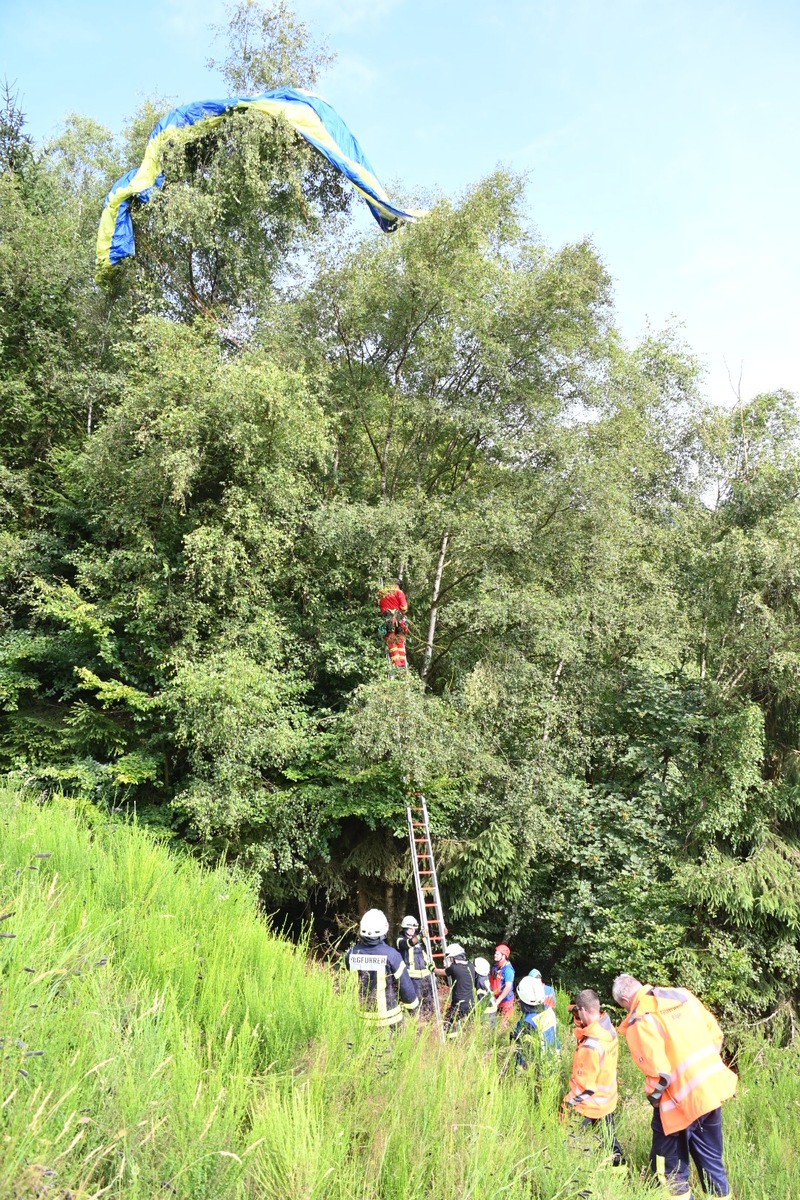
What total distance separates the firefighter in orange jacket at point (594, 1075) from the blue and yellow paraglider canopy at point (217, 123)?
35.7 ft

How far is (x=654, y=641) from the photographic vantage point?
10891mm

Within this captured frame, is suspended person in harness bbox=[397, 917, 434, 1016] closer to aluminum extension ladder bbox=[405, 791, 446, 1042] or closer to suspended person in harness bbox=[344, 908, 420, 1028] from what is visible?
aluminum extension ladder bbox=[405, 791, 446, 1042]

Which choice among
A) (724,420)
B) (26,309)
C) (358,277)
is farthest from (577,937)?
(26,309)

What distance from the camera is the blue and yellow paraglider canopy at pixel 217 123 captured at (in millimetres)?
11180

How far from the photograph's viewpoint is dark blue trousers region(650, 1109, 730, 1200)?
3.91 metres

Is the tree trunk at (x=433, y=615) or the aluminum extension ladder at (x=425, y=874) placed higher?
the tree trunk at (x=433, y=615)

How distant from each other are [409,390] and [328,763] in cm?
621

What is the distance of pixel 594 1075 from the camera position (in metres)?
4.48

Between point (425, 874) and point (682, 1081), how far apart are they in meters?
6.92

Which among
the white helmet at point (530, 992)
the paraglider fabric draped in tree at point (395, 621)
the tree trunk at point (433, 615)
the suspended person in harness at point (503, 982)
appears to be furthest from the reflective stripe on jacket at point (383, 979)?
the tree trunk at point (433, 615)

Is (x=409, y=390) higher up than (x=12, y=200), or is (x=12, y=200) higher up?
(x=12, y=200)

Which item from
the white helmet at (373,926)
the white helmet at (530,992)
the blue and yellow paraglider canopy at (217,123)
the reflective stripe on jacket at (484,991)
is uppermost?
the blue and yellow paraglider canopy at (217,123)

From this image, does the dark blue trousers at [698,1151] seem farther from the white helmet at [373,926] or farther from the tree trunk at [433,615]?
the tree trunk at [433,615]

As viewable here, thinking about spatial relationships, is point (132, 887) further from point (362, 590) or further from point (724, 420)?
point (724, 420)
